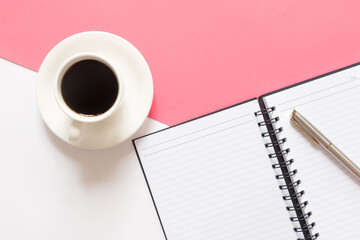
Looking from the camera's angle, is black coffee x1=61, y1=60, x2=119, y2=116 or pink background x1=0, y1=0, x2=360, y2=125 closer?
black coffee x1=61, y1=60, x2=119, y2=116

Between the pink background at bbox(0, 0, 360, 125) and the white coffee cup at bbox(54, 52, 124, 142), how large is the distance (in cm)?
13

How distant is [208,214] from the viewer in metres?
0.71

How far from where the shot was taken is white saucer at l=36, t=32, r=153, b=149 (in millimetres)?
640

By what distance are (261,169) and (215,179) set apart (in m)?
0.09

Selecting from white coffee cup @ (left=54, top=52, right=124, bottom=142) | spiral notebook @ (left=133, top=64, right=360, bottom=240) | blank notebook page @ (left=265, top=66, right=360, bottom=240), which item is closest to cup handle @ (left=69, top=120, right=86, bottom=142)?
white coffee cup @ (left=54, top=52, right=124, bottom=142)

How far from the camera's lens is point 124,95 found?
65cm

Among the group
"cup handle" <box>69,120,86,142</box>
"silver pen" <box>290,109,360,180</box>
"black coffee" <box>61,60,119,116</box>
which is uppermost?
"black coffee" <box>61,60,119,116</box>

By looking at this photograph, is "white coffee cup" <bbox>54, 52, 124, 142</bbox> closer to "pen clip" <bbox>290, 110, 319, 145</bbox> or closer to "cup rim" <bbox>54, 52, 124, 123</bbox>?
"cup rim" <bbox>54, 52, 124, 123</bbox>

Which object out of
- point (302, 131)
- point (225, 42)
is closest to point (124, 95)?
point (225, 42)

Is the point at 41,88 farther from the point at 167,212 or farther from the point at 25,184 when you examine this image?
the point at 167,212

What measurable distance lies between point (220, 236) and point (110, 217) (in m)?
0.22

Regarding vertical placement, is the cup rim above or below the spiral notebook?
above

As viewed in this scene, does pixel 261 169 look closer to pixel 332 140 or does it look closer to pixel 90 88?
pixel 332 140

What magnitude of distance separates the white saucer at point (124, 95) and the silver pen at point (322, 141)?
0.94 ft
